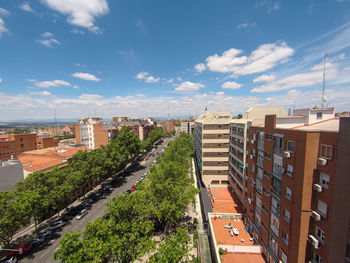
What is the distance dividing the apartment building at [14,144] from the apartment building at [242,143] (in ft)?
268

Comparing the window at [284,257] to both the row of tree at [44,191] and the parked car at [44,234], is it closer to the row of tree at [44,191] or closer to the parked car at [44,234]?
the row of tree at [44,191]

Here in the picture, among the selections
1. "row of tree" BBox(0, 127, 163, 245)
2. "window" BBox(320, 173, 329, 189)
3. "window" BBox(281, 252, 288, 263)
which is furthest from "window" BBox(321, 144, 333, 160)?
"row of tree" BBox(0, 127, 163, 245)

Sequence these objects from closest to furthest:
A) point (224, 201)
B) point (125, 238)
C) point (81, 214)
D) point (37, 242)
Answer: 1. point (125, 238)
2. point (37, 242)
3. point (81, 214)
4. point (224, 201)

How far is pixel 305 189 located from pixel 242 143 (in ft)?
60.1

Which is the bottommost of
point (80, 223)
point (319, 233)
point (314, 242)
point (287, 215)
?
point (80, 223)

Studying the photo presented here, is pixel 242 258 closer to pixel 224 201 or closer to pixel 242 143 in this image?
pixel 224 201

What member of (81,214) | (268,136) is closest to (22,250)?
(81,214)

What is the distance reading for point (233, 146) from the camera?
35469 millimetres

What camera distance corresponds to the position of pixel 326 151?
11.8 m

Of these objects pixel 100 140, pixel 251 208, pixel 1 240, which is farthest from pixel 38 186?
pixel 100 140

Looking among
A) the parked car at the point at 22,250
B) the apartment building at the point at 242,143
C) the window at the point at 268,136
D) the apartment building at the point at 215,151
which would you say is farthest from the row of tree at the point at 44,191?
the window at the point at 268,136

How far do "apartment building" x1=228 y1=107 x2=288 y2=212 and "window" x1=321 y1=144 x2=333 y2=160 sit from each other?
15.3m

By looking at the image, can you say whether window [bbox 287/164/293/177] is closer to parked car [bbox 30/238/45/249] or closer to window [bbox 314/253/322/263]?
window [bbox 314/253/322/263]

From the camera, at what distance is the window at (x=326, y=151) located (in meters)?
11.4
